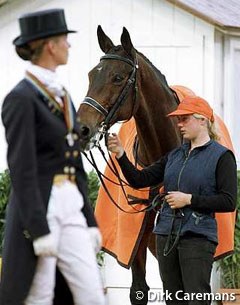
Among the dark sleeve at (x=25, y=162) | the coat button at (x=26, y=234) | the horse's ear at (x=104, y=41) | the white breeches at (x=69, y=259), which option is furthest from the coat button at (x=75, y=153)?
the horse's ear at (x=104, y=41)

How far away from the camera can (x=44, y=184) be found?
14.7 ft

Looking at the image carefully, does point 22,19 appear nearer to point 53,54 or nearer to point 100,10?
point 53,54

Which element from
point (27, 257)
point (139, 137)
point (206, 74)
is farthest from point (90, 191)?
point (27, 257)

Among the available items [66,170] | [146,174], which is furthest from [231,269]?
[66,170]

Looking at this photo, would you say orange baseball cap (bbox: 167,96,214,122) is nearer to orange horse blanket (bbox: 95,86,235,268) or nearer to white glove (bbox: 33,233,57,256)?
orange horse blanket (bbox: 95,86,235,268)

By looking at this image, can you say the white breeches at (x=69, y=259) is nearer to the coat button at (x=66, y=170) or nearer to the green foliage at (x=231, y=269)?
the coat button at (x=66, y=170)

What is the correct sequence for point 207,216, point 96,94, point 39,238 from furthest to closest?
point 96,94 → point 207,216 → point 39,238

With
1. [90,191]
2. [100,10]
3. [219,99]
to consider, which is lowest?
[90,191]

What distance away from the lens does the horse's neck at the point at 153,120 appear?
6.84 metres

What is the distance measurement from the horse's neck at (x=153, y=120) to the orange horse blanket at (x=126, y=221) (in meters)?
0.17

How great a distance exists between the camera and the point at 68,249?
4.42 meters

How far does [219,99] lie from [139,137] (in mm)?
2777

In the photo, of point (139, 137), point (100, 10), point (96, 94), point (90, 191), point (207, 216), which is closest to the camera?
point (207, 216)

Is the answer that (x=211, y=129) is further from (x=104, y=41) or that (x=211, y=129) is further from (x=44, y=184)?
(x=44, y=184)
